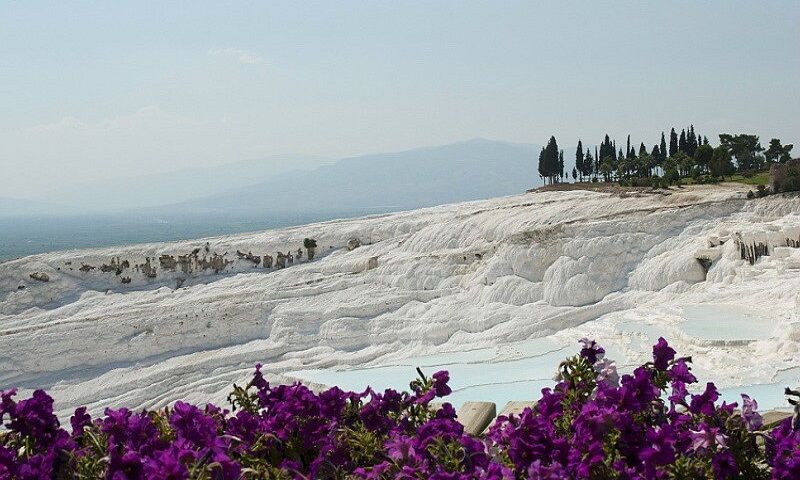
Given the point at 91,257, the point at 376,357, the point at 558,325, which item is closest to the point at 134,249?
the point at 91,257

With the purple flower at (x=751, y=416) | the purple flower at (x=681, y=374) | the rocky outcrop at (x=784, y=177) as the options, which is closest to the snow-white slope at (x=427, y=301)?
the rocky outcrop at (x=784, y=177)

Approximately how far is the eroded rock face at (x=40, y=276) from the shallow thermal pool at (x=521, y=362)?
14355mm

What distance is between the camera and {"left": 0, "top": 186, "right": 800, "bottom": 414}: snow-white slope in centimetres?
1388

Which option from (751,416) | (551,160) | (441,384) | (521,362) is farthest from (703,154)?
(751,416)

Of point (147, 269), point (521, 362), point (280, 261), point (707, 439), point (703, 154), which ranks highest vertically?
point (703, 154)

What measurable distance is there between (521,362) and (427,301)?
313 inches

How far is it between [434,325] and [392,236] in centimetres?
962

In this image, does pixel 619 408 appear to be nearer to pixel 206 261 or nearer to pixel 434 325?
pixel 434 325

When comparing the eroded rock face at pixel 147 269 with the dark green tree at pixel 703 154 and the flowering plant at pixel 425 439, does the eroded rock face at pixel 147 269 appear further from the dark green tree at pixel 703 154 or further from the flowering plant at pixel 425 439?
the dark green tree at pixel 703 154

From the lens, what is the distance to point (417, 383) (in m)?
3.94

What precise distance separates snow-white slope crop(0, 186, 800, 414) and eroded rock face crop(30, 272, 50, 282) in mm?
159

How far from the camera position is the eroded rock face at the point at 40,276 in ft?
80.5

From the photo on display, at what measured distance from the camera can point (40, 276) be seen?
24641 mm

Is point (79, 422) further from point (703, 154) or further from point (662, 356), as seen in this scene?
point (703, 154)
